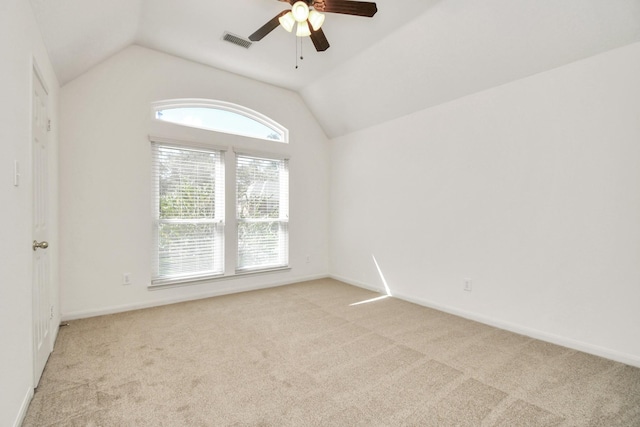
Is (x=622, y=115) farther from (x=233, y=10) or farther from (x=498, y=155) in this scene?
(x=233, y=10)

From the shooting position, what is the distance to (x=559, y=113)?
2697mm

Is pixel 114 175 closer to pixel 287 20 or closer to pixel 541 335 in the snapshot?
pixel 287 20

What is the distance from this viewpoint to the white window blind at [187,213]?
12.2 feet

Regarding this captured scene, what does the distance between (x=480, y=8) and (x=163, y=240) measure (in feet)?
13.7

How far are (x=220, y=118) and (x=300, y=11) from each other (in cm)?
239

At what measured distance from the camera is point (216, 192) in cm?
413

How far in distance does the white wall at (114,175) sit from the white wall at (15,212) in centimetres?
139

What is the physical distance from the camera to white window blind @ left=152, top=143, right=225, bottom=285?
146 inches

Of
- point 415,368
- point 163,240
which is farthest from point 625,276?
point 163,240

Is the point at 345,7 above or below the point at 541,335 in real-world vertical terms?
above

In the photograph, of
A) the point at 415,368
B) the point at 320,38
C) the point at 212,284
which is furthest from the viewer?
the point at 212,284

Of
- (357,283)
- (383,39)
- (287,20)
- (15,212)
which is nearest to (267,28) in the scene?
(287,20)

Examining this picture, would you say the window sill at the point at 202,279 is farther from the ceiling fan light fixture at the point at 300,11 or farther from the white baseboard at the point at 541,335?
the ceiling fan light fixture at the point at 300,11

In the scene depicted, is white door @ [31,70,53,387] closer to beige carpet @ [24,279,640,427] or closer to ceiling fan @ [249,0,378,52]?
beige carpet @ [24,279,640,427]
